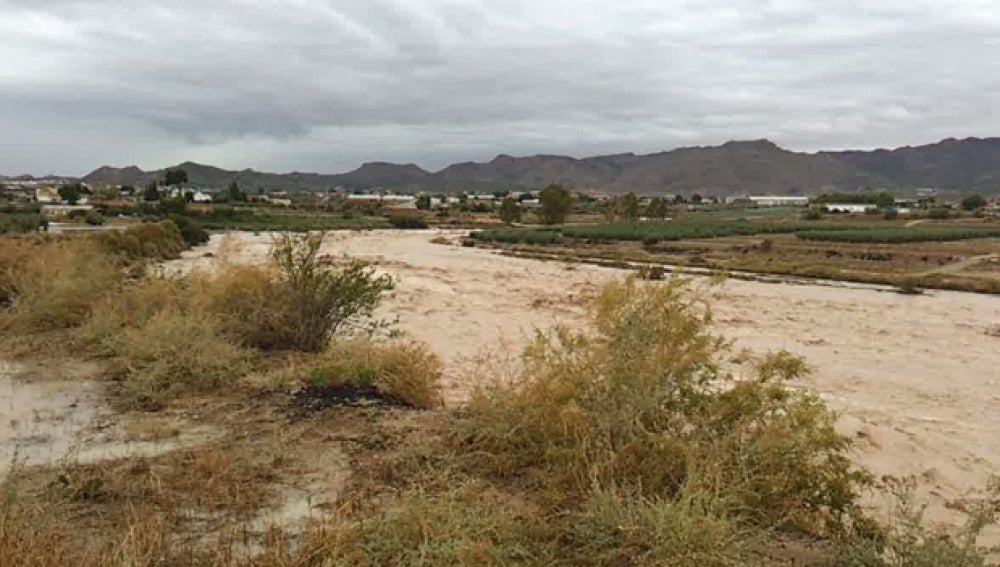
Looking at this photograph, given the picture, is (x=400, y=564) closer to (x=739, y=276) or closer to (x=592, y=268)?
(x=739, y=276)

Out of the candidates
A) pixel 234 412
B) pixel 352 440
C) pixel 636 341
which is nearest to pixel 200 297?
pixel 234 412

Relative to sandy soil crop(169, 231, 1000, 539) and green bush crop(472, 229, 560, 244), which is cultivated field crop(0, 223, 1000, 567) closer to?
sandy soil crop(169, 231, 1000, 539)

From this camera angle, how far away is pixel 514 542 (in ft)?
14.8

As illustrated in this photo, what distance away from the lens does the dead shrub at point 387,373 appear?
8.62 m

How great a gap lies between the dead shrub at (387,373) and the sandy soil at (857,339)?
1179 millimetres

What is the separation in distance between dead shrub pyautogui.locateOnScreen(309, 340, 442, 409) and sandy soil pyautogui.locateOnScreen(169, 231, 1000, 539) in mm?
1179

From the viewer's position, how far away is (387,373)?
8.88 m

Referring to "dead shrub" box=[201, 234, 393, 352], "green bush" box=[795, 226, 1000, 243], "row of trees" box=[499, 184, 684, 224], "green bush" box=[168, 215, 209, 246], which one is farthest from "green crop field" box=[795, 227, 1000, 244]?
"dead shrub" box=[201, 234, 393, 352]

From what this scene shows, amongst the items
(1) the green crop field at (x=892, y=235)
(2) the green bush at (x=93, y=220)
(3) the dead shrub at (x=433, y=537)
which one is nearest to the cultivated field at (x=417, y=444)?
(3) the dead shrub at (x=433, y=537)

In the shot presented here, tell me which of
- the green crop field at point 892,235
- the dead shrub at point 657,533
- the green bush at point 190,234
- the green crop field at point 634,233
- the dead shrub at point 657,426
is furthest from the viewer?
the green crop field at point 634,233

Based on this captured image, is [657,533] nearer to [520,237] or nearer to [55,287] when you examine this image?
[55,287]

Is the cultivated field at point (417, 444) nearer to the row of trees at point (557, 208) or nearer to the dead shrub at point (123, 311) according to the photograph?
the dead shrub at point (123, 311)

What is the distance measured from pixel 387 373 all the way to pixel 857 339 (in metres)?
13.9

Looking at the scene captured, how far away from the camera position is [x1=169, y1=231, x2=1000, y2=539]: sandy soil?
967cm
